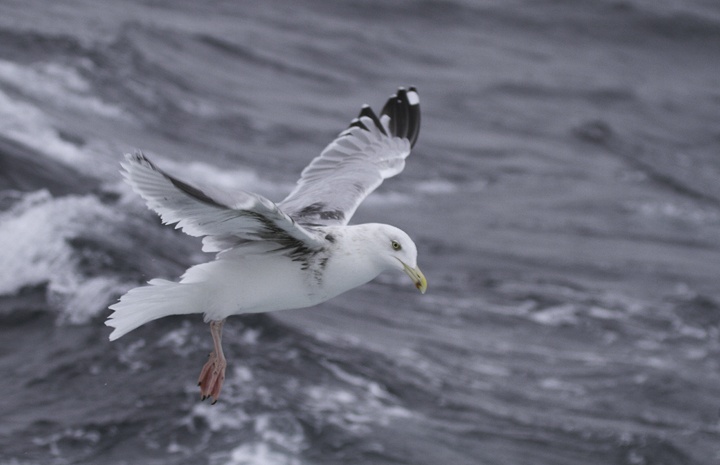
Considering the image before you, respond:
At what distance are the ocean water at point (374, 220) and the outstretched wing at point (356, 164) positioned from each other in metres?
2.68

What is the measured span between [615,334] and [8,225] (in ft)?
27.7

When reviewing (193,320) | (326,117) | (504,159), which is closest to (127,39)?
(326,117)

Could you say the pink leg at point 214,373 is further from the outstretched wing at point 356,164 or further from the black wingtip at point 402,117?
the black wingtip at point 402,117

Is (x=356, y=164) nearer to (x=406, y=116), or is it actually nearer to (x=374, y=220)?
(x=406, y=116)

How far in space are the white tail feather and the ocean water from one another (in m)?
2.98

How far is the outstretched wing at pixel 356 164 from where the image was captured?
724 cm

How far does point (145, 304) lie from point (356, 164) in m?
2.86

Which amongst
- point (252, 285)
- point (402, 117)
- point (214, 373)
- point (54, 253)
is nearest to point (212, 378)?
point (214, 373)

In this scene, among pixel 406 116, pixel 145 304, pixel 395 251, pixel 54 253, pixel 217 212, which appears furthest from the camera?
pixel 54 253

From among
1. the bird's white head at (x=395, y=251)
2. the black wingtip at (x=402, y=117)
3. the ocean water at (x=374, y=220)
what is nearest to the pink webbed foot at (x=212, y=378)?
the bird's white head at (x=395, y=251)

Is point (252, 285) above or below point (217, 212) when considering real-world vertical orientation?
below

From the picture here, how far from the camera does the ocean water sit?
9508mm

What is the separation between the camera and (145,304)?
6.00 meters

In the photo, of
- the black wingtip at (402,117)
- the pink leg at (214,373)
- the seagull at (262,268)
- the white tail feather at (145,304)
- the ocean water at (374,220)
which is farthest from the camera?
the ocean water at (374,220)
